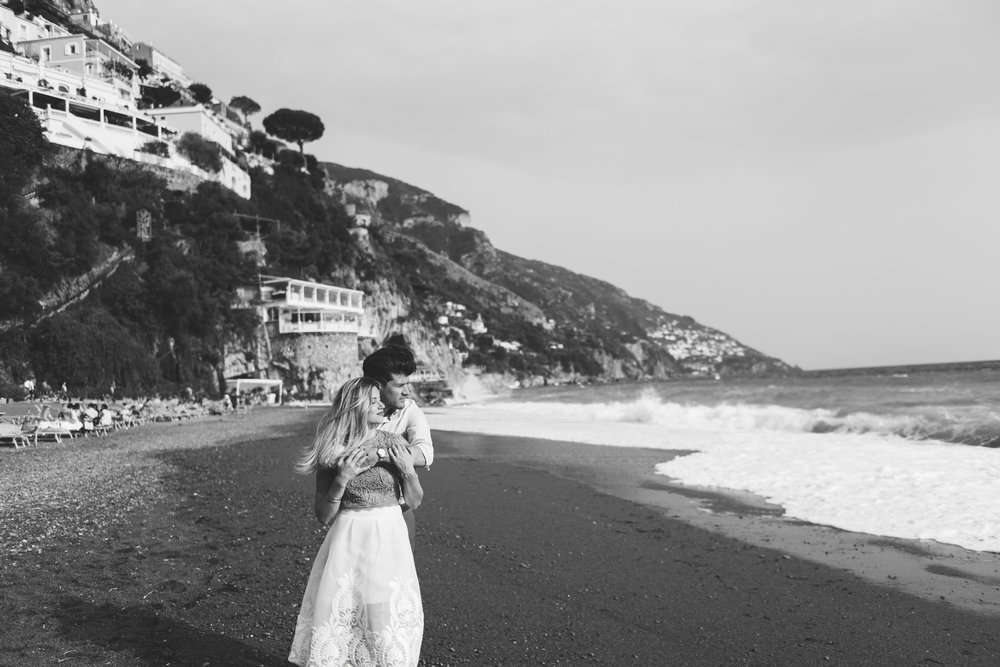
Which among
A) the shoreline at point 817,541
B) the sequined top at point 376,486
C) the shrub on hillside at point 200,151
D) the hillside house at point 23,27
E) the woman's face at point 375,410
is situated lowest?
the shoreline at point 817,541

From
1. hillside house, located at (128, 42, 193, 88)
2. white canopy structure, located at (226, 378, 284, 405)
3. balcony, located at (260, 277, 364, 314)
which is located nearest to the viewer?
white canopy structure, located at (226, 378, 284, 405)

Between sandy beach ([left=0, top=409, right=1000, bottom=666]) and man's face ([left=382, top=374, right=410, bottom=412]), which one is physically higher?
man's face ([left=382, top=374, right=410, bottom=412])

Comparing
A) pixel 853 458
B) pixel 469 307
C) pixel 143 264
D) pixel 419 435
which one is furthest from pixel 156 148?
pixel 469 307

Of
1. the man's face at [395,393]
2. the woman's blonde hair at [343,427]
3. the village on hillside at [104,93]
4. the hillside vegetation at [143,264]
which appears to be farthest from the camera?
the village on hillside at [104,93]

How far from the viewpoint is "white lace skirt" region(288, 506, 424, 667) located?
3.20 m

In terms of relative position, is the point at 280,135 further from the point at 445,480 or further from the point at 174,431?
the point at 445,480

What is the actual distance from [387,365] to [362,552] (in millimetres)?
950

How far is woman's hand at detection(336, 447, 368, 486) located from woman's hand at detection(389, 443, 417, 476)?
14 centimetres

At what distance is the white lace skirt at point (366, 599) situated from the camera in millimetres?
3195

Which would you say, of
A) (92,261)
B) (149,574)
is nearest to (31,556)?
(149,574)

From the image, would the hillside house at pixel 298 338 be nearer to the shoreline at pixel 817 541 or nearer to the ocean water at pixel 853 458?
the ocean water at pixel 853 458

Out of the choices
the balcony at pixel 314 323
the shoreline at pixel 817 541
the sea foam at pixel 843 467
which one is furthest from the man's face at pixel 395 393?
the balcony at pixel 314 323

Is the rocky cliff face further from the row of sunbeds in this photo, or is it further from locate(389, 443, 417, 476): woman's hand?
locate(389, 443, 417, 476): woman's hand

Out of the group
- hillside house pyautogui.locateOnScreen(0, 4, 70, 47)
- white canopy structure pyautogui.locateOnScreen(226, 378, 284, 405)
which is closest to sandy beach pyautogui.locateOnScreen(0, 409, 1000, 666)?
white canopy structure pyautogui.locateOnScreen(226, 378, 284, 405)
